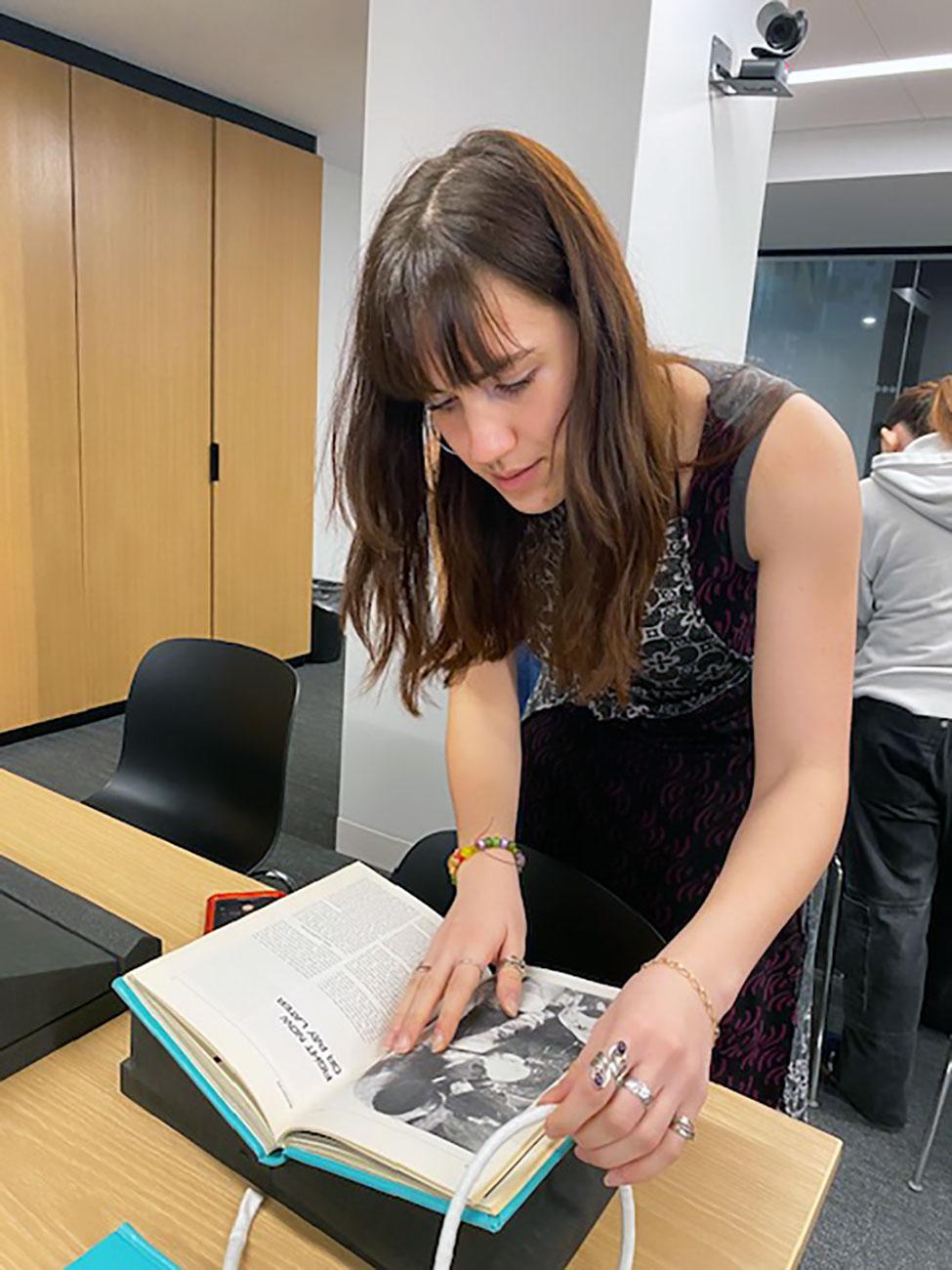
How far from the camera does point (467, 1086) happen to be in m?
0.66

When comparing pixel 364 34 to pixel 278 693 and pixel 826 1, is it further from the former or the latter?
pixel 278 693

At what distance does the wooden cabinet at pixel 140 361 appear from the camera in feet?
11.4

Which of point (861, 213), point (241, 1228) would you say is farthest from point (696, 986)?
point (861, 213)

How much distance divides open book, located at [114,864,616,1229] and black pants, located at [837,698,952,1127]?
1.32 m

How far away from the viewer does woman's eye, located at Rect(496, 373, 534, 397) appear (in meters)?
0.80

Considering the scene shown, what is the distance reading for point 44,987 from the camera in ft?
Answer: 2.78

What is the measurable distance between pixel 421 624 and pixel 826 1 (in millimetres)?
2929

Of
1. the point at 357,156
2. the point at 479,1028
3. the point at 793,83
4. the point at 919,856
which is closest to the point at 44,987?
the point at 479,1028

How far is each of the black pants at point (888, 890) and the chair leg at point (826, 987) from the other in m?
0.04

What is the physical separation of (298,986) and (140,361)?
342 cm

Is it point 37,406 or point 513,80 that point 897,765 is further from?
point 37,406

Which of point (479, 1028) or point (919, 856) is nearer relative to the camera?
point (479, 1028)

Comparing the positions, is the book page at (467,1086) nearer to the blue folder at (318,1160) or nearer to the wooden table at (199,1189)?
the blue folder at (318,1160)

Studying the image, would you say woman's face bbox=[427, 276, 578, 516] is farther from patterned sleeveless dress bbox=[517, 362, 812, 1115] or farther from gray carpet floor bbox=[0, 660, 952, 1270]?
gray carpet floor bbox=[0, 660, 952, 1270]
